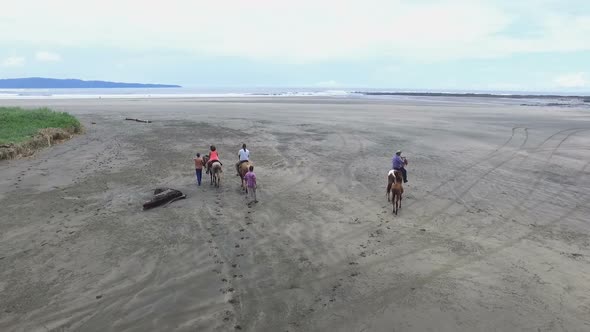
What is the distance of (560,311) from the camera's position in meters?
8.16

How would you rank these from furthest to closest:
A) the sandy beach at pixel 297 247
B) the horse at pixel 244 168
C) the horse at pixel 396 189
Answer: the horse at pixel 244 168 → the horse at pixel 396 189 → the sandy beach at pixel 297 247

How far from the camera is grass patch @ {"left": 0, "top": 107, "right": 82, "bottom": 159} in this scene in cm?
2194

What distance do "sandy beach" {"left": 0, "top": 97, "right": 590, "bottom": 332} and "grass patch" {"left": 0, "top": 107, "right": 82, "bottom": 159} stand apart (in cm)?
158

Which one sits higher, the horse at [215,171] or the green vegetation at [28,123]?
the green vegetation at [28,123]

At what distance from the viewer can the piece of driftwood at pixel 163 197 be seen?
14094 millimetres

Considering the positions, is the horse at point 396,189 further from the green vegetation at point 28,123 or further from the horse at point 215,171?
the green vegetation at point 28,123

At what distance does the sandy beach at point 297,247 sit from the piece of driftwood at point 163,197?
353 millimetres

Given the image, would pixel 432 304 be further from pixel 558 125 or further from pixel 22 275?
pixel 558 125

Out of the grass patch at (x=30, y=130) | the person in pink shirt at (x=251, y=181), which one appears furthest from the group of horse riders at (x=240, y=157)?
the grass patch at (x=30, y=130)

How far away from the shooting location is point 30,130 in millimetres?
26047

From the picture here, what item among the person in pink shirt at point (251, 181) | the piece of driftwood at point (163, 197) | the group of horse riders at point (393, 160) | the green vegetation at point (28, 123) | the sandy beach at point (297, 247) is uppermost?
the green vegetation at point (28, 123)

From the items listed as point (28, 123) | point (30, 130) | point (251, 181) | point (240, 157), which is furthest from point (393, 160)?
point (28, 123)

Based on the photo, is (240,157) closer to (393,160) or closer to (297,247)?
(393,160)

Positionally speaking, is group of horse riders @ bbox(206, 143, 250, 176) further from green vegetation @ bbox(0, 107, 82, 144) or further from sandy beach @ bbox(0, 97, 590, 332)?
green vegetation @ bbox(0, 107, 82, 144)
